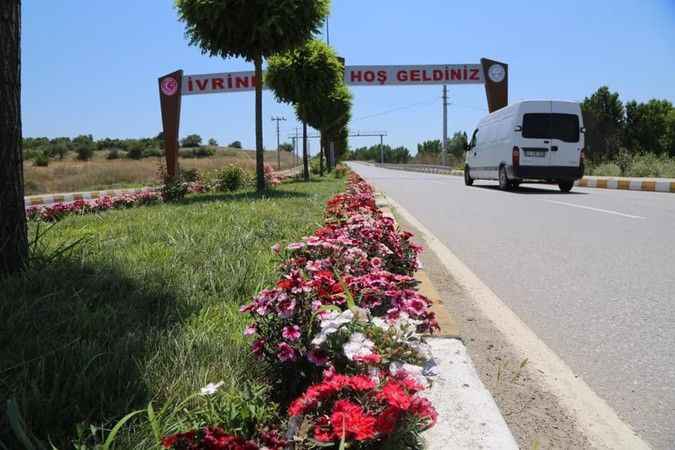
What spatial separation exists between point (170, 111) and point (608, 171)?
64.9 ft

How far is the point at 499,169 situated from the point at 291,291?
615 inches

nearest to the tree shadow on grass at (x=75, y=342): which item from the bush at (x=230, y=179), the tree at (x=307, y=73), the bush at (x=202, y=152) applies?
the bush at (x=230, y=179)

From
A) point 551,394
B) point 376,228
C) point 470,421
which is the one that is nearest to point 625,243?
point 376,228

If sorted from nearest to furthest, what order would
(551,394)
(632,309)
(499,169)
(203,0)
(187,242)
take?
1. (551,394)
2. (632,309)
3. (187,242)
4. (203,0)
5. (499,169)

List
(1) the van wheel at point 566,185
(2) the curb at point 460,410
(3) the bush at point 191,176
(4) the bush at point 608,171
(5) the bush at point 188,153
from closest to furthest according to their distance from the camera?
(2) the curb at point 460,410 < (1) the van wheel at point 566,185 < (3) the bush at point 191,176 < (4) the bush at point 608,171 < (5) the bush at point 188,153

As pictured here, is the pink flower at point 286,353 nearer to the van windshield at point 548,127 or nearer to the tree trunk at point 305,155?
the van windshield at point 548,127

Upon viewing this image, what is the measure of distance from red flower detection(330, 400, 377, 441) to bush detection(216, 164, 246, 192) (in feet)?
48.2

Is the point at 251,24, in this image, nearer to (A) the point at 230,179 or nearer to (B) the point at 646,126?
(A) the point at 230,179

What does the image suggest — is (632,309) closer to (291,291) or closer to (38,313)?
(291,291)

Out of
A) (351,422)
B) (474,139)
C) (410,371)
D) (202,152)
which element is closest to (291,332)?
(410,371)

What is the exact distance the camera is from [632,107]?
148ft

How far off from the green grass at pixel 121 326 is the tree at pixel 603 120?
36.7 m

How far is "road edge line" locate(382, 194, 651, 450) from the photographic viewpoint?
1998 mm

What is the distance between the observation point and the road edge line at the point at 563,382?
1998 mm
